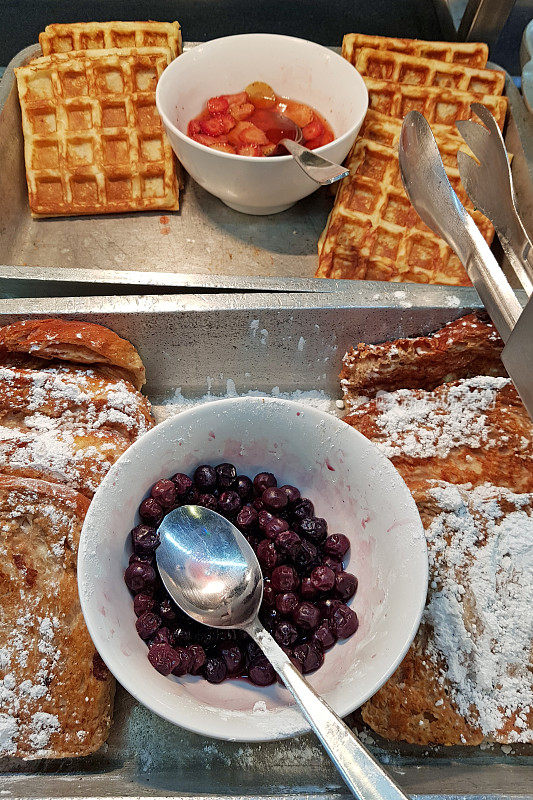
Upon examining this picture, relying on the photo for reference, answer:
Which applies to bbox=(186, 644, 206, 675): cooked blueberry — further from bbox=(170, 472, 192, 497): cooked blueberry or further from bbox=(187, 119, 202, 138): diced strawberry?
bbox=(187, 119, 202, 138): diced strawberry

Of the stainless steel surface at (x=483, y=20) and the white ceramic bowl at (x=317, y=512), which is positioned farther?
the stainless steel surface at (x=483, y=20)

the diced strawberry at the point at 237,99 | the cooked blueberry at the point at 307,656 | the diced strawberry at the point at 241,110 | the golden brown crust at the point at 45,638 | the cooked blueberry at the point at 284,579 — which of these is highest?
the diced strawberry at the point at 237,99

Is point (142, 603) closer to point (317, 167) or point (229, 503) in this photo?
point (229, 503)

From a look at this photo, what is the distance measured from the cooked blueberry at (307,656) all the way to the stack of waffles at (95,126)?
177 cm

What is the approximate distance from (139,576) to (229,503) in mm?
271

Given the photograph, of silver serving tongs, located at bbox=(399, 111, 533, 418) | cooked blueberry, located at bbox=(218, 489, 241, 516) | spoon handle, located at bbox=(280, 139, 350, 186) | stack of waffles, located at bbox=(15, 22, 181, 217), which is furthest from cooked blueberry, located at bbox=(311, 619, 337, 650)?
stack of waffles, located at bbox=(15, 22, 181, 217)

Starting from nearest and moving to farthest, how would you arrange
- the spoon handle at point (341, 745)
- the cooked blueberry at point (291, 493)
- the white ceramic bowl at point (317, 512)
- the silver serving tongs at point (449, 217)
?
the spoon handle at point (341, 745)
the white ceramic bowl at point (317, 512)
the cooked blueberry at point (291, 493)
the silver serving tongs at point (449, 217)

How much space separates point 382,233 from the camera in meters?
2.24

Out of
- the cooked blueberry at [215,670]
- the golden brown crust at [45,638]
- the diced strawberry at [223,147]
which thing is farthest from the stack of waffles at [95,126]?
the cooked blueberry at [215,670]

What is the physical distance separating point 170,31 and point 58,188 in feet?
2.58

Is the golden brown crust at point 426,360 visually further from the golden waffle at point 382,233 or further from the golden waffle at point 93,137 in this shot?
the golden waffle at point 93,137

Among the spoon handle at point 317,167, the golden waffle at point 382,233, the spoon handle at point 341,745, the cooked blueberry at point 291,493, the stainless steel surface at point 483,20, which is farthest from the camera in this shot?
the stainless steel surface at point 483,20

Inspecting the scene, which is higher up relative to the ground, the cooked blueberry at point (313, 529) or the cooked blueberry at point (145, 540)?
the cooked blueberry at point (313, 529)

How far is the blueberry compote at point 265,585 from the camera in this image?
4.30ft
